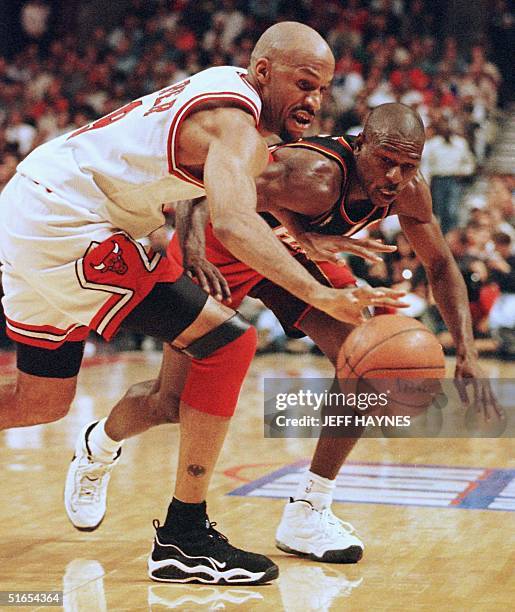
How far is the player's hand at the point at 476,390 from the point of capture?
143 inches

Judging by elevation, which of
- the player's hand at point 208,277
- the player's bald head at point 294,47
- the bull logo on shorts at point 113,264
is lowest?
the player's hand at point 208,277

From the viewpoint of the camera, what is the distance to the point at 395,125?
3664 mm

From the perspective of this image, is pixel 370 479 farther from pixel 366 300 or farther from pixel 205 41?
pixel 205 41

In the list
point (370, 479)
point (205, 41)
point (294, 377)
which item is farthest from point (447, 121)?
point (370, 479)

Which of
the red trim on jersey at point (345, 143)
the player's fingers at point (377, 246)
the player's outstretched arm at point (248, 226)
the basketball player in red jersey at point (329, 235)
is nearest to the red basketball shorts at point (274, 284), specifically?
the basketball player in red jersey at point (329, 235)

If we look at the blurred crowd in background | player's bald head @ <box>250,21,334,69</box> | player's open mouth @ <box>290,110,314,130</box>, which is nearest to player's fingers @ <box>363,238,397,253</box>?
player's open mouth @ <box>290,110,314,130</box>

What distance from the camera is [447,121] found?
11.9m

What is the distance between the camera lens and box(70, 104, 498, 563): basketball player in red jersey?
370 centimetres

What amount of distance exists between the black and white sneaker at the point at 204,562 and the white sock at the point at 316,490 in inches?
19.5

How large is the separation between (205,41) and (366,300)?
14.0 meters

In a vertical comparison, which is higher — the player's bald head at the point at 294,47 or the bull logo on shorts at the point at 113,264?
the player's bald head at the point at 294,47

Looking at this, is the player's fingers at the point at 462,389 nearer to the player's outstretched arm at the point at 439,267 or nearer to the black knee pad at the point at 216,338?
the player's outstretched arm at the point at 439,267

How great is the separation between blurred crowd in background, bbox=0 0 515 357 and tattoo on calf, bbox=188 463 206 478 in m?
6.73

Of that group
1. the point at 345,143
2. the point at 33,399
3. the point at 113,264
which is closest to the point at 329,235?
the point at 345,143
